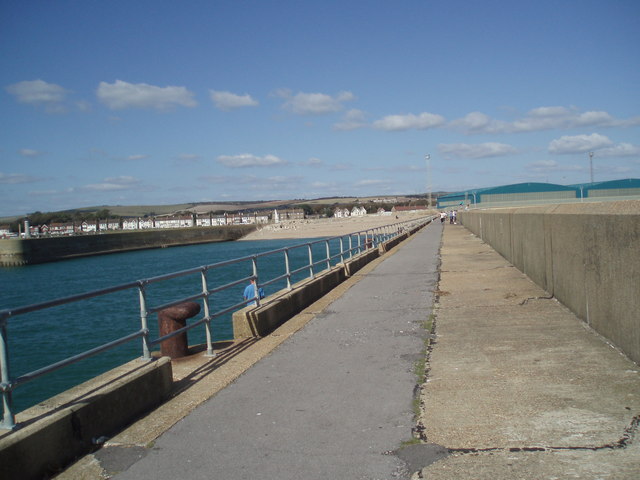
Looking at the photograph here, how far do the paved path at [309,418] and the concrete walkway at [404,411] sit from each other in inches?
0.6

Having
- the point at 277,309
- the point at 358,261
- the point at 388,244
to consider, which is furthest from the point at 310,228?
the point at 277,309

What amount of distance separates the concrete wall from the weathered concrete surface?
0.93 feet

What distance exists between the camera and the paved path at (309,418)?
4.41 meters

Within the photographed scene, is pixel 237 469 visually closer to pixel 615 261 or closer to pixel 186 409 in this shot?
pixel 186 409

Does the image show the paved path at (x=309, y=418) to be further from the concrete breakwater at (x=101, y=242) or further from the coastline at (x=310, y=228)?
the coastline at (x=310, y=228)

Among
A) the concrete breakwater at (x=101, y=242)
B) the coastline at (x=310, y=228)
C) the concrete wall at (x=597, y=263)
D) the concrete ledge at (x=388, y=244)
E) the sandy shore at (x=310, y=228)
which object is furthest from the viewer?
the coastline at (x=310, y=228)

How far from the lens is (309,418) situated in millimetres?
5398

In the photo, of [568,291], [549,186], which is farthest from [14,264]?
[568,291]

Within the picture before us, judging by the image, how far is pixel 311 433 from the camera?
5.03 metres

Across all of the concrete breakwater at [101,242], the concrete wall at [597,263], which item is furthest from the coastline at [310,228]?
the concrete wall at [597,263]

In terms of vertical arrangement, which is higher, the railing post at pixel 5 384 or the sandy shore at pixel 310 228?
the railing post at pixel 5 384

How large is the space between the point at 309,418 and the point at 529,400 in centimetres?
203

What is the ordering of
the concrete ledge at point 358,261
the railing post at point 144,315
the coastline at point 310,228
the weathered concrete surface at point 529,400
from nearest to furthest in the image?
1. the weathered concrete surface at point 529,400
2. the railing post at point 144,315
3. the concrete ledge at point 358,261
4. the coastline at point 310,228

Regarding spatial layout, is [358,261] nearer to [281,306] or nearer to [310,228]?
[281,306]
